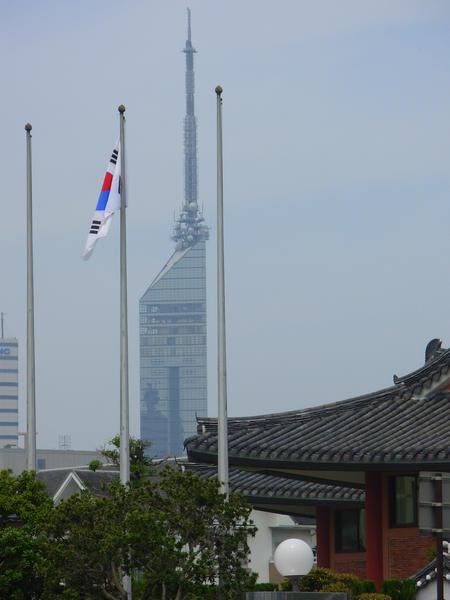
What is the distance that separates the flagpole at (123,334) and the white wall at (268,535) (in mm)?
33439

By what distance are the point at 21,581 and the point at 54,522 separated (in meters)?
4.56

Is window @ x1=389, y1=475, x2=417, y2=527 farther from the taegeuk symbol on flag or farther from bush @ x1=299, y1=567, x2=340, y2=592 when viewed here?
the taegeuk symbol on flag

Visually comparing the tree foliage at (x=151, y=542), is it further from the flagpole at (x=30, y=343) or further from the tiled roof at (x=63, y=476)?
the tiled roof at (x=63, y=476)

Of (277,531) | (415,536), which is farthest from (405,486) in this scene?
(277,531)

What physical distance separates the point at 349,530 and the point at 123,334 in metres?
11.2

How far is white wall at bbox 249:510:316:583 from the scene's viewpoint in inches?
2662

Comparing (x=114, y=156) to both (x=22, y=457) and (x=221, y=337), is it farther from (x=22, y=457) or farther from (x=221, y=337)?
(x=22, y=457)

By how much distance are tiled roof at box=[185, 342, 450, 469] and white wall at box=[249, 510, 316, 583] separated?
30570mm

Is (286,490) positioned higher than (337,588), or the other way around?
(286,490)

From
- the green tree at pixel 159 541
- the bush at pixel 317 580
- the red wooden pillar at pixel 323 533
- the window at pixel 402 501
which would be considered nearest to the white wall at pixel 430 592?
the bush at pixel 317 580

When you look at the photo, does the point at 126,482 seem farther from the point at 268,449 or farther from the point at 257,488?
the point at 257,488

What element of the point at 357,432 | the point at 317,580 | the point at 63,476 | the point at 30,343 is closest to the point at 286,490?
the point at 357,432

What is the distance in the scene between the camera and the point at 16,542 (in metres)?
34.0

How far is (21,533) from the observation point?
3397cm
